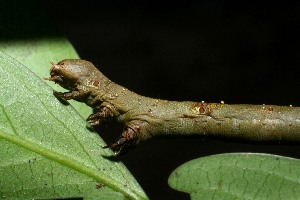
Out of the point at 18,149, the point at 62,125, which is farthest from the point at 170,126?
the point at 18,149

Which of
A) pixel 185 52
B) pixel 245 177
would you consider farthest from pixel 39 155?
pixel 185 52

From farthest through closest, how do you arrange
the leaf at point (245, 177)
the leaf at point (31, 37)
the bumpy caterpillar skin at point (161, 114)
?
the leaf at point (31, 37)
the bumpy caterpillar skin at point (161, 114)
the leaf at point (245, 177)

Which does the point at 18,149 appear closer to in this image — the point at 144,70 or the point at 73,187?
the point at 73,187

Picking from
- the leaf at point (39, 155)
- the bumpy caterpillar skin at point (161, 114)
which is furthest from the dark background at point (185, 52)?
the leaf at point (39, 155)

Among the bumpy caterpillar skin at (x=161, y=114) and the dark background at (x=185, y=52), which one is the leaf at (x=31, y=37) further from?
the dark background at (x=185, y=52)

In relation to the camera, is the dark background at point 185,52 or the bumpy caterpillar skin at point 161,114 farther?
the dark background at point 185,52

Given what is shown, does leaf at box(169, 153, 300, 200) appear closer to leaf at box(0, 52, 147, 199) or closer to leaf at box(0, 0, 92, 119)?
leaf at box(0, 52, 147, 199)

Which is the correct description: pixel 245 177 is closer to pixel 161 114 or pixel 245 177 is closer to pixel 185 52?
pixel 161 114
